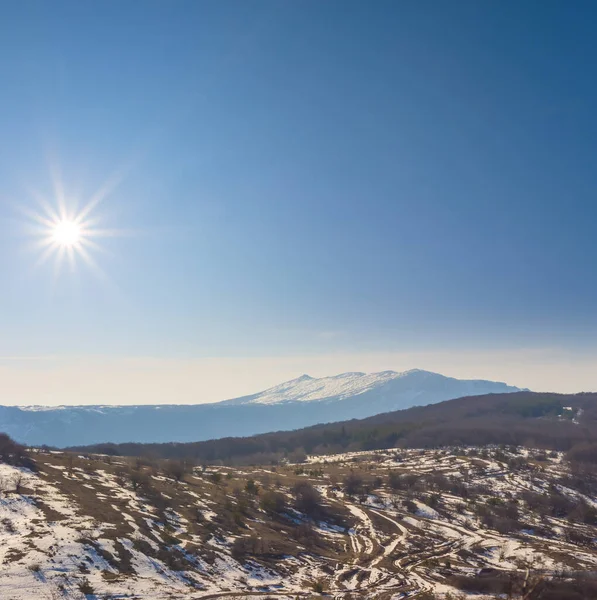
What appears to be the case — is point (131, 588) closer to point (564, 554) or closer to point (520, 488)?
point (564, 554)

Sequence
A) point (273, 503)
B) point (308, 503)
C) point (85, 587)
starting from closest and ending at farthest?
point (85, 587), point (273, 503), point (308, 503)

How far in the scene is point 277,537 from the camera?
4531 centimetres

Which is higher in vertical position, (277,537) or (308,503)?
(277,537)

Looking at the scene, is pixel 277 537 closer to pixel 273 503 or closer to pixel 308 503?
pixel 273 503

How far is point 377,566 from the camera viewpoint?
39.1m

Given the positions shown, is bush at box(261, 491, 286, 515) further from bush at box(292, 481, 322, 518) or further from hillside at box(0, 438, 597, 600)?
bush at box(292, 481, 322, 518)

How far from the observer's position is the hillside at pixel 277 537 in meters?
29.4

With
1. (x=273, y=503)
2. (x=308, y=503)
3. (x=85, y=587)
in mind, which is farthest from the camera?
(x=308, y=503)

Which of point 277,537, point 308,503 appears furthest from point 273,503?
point 277,537

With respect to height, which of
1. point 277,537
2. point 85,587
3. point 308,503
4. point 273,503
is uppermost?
point 85,587

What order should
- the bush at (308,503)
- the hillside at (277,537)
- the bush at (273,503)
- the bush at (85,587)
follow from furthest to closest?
1. the bush at (308,503)
2. the bush at (273,503)
3. the hillside at (277,537)
4. the bush at (85,587)

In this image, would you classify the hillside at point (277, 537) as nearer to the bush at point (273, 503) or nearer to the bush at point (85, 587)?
the bush at point (85, 587)

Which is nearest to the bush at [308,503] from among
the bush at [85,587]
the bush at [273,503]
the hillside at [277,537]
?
the hillside at [277,537]

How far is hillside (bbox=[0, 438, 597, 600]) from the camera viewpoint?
1158 inches
